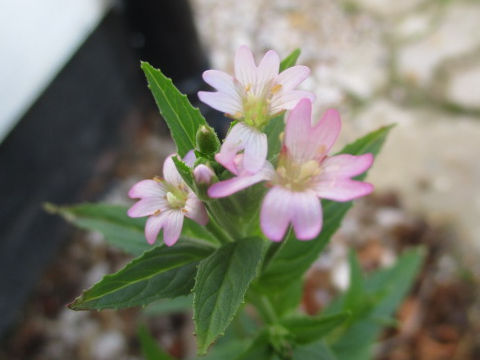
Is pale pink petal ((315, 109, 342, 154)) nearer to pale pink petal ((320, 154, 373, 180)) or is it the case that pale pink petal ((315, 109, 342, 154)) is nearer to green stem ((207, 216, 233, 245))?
pale pink petal ((320, 154, 373, 180))

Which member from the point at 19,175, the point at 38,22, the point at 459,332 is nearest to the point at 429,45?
the point at 459,332

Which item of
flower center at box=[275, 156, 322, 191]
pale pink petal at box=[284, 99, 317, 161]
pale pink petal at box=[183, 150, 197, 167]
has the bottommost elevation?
pale pink petal at box=[183, 150, 197, 167]

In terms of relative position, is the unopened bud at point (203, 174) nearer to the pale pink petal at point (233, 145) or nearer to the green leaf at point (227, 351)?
the pale pink petal at point (233, 145)

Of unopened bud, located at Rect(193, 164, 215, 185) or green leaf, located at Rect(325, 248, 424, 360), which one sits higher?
unopened bud, located at Rect(193, 164, 215, 185)

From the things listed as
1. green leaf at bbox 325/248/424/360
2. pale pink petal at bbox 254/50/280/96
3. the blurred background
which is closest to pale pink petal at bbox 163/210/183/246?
pale pink petal at bbox 254/50/280/96

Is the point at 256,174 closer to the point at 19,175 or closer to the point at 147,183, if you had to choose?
the point at 147,183
